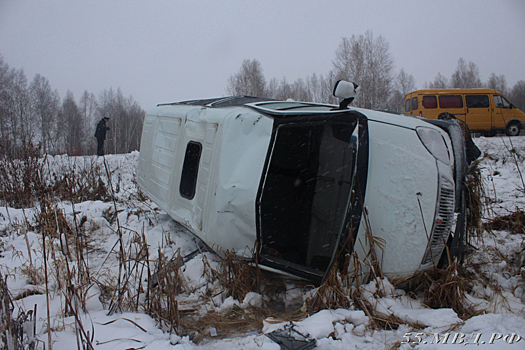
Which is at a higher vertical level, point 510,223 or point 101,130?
point 101,130

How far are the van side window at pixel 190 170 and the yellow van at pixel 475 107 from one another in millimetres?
13409

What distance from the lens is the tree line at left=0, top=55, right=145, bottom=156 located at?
3247 centimetres

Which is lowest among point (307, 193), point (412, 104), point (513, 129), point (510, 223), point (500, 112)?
point (510, 223)

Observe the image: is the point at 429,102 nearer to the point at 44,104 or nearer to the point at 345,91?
the point at 345,91

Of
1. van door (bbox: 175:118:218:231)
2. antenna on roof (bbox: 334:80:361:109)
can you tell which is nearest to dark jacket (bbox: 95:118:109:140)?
van door (bbox: 175:118:218:231)

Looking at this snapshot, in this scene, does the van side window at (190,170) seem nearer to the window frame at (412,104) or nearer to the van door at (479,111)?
the window frame at (412,104)

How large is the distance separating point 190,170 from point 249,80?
3918cm

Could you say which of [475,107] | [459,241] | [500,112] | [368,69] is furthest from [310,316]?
[368,69]

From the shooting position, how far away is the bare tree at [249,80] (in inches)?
1570

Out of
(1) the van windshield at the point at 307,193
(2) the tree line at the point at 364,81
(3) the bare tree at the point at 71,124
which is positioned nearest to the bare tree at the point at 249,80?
(2) the tree line at the point at 364,81

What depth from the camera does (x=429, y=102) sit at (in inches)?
546

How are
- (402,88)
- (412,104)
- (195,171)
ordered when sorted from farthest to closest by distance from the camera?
(402,88) < (412,104) < (195,171)

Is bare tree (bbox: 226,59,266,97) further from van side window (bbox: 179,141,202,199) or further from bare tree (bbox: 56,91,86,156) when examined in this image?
van side window (bbox: 179,141,202,199)

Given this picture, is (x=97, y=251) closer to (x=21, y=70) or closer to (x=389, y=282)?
(x=389, y=282)
